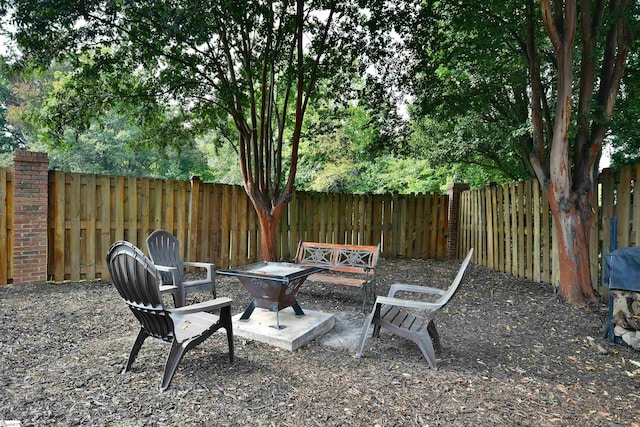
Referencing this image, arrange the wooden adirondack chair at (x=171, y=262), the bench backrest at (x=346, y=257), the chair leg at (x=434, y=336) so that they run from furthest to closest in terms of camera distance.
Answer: the bench backrest at (x=346, y=257) → the wooden adirondack chair at (x=171, y=262) → the chair leg at (x=434, y=336)

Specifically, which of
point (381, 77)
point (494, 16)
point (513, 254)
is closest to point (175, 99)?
point (381, 77)

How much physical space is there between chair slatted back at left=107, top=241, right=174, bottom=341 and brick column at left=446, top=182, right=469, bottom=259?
810 cm

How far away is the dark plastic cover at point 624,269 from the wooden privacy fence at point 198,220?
580 centimetres

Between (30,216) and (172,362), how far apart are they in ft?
14.1

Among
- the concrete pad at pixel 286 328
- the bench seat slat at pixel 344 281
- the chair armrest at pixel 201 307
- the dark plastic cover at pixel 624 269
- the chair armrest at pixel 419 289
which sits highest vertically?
the dark plastic cover at pixel 624 269

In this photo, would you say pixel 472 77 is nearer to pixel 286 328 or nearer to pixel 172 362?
pixel 286 328

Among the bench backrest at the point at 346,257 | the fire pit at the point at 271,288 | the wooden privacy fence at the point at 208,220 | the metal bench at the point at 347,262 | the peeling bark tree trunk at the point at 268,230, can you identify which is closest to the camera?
the fire pit at the point at 271,288

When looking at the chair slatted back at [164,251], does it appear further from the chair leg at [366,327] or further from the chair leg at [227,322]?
the chair leg at [366,327]

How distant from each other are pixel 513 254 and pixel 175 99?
7.51 metres

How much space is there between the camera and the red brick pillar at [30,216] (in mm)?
5082

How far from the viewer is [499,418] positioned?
7.19 feet

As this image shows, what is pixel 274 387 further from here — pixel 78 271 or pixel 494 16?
pixel 494 16

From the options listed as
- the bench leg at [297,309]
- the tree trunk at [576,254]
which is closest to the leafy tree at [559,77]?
the tree trunk at [576,254]

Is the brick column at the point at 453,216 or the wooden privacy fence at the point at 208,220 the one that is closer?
the wooden privacy fence at the point at 208,220
